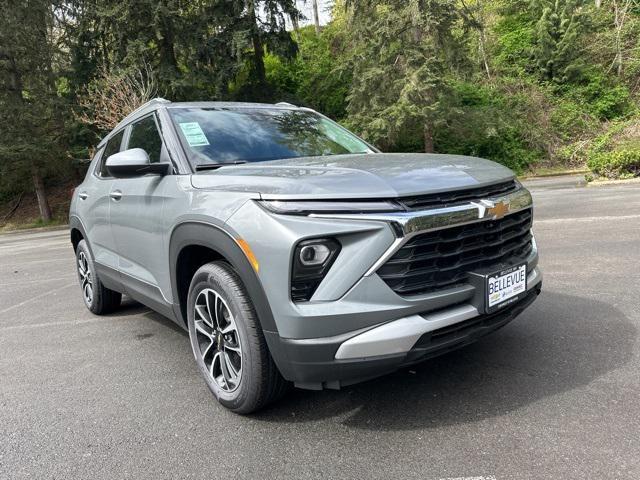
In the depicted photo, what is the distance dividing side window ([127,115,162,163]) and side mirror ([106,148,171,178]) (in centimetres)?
30

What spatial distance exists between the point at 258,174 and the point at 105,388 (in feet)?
6.28

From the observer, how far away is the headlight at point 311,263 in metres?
2.24

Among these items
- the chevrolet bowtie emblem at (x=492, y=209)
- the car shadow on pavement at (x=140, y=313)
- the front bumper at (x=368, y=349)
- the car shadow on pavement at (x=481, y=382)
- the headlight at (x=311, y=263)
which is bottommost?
the car shadow on pavement at (x=140, y=313)

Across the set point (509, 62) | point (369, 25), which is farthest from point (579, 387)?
point (509, 62)

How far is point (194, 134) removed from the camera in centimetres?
335

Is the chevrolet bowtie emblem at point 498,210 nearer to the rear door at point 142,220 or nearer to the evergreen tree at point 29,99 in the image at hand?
the rear door at point 142,220

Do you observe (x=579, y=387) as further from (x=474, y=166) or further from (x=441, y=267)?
(x=474, y=166)

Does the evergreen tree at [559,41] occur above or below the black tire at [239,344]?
above

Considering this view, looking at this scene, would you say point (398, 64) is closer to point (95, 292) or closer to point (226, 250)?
point (95, 292)

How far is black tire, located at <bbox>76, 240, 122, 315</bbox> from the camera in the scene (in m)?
4.85

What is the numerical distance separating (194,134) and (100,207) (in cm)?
150

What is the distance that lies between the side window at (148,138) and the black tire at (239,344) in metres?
1.16

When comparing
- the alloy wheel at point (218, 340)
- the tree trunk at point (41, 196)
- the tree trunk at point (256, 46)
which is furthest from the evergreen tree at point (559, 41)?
the alloy wheel at point (218, 340)

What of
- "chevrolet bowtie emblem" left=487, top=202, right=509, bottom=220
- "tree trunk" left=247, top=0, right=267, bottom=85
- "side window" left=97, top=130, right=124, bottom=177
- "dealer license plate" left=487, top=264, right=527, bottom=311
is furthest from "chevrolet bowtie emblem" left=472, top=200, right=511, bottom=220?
"tree trunk" left=247, top=0, right=267, bottom=85
